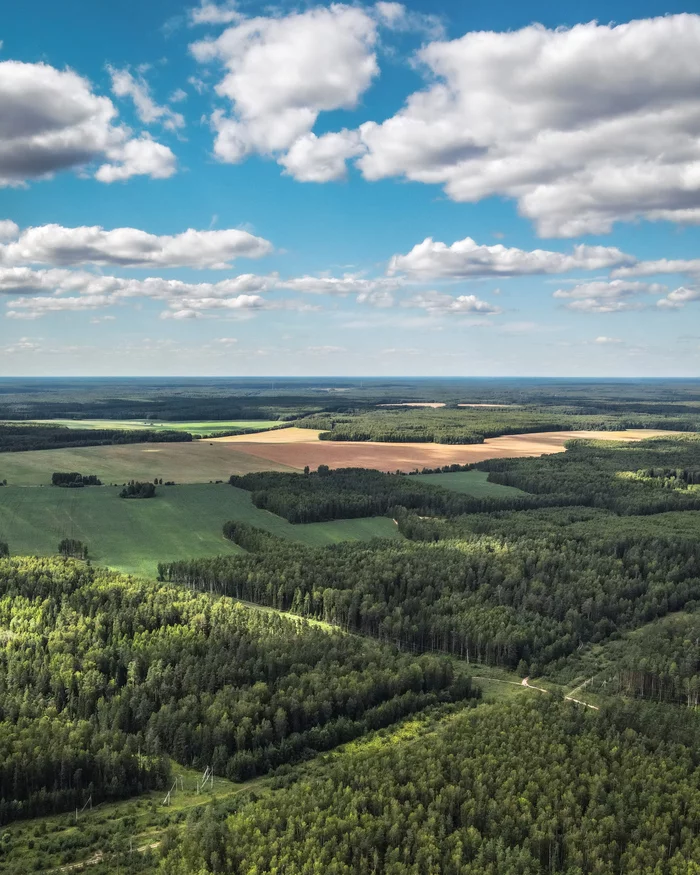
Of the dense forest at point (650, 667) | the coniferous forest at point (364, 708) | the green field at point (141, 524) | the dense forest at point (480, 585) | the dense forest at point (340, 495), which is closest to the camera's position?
the coniferous forest at point (364, 708)

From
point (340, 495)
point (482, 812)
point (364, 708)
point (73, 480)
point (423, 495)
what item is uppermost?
point (73, 480)

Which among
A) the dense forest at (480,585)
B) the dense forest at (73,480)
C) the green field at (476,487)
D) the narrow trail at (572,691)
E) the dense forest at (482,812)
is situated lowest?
the narrow trail at (572,691)

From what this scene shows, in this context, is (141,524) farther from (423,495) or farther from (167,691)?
(167,691)

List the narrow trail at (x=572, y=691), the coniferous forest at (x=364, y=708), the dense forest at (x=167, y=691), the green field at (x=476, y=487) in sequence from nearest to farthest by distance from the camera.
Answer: the coniferous forest at (x=364, y=708), the dense forest at (x=167, y=691), the narrow trail at (x=572, y=691), the green field at (x=476, y=487)

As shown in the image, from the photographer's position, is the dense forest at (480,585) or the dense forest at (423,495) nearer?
the dense forest at (480,585)

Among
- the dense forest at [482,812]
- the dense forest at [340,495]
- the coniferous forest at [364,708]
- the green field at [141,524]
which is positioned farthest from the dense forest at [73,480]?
the dense forest at [482,812]

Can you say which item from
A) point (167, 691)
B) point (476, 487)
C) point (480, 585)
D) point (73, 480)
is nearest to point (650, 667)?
point (480, 585)

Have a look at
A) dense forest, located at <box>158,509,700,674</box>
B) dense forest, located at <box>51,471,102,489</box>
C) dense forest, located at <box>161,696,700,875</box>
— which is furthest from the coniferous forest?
dense forest, located at <box>51,471,102,489</box>

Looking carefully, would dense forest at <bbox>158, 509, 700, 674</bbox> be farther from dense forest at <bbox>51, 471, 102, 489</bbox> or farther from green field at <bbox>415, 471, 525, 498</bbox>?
dense forest at <bbox>51, 471, 102, 489</bbox>

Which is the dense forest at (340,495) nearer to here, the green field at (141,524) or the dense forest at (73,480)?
the green field at (141,524)
